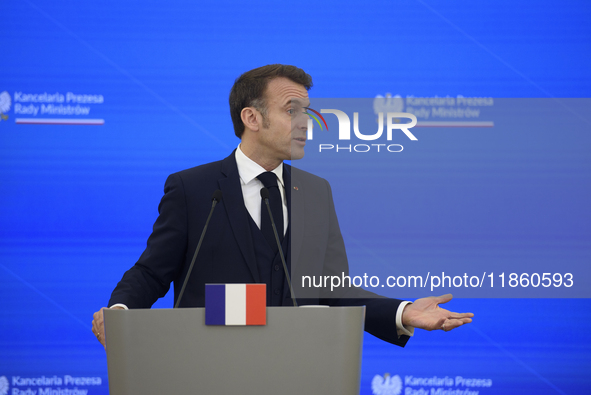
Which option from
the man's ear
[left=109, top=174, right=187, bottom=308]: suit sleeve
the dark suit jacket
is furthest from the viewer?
the man's ear

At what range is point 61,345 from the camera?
2.71 meters

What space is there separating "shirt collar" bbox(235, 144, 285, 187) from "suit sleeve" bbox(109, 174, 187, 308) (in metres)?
0.22

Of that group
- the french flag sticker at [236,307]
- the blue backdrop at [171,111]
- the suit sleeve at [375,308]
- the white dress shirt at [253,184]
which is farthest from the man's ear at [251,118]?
the french flag sticker at [236,307]

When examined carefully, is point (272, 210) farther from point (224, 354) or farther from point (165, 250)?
point (224, 354)

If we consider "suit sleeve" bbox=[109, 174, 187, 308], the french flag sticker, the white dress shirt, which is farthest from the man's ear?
the french flag sticker

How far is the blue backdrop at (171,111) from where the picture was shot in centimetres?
273

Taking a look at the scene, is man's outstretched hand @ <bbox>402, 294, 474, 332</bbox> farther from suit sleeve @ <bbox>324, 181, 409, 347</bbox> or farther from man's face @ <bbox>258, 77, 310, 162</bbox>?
man's face @ <bbox>258, 77, 310, 162</bbox>

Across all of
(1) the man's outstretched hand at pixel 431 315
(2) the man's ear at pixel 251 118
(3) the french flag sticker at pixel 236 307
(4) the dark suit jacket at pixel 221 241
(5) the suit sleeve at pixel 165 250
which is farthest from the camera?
(2) the man's ear at pixel 251 118

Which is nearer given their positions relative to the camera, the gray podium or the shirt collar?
the gray podium

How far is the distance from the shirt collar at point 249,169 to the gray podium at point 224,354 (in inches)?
33.7

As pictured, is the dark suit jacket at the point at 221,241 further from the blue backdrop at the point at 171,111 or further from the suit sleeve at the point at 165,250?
the blue backdrop at the point at 171,111

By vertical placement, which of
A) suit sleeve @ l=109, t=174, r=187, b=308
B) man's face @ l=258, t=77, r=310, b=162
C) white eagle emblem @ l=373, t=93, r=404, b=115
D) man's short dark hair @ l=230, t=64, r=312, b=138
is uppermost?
man's short dark hair @ l=230, t=64, r=312, b=138

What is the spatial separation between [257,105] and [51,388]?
1.81m

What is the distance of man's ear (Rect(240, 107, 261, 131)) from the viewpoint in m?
1.99
